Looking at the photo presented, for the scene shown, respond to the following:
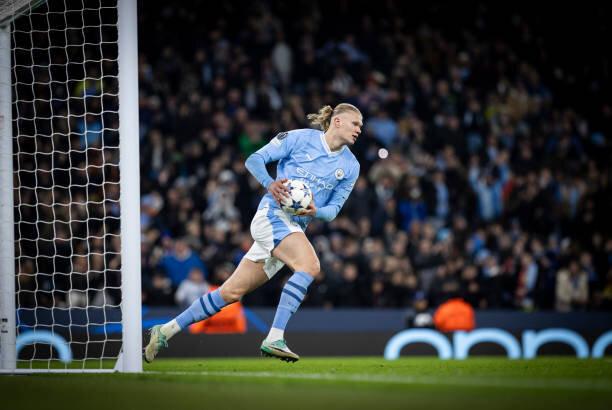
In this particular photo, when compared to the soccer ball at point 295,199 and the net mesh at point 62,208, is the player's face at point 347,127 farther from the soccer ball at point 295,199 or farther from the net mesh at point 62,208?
the net mesh at point 62,208

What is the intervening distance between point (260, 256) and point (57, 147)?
8.38 meters

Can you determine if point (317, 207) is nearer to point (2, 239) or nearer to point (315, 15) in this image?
point (2, 239)

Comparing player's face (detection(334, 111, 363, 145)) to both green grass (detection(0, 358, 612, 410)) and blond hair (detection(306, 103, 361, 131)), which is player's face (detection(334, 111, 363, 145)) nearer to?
blond hair (detection(306, 103, 361, 131))

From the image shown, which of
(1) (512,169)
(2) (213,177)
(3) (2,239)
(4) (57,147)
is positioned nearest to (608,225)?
Result: (1) (512,169)

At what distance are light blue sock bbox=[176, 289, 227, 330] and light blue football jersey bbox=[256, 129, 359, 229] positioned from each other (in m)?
0.86

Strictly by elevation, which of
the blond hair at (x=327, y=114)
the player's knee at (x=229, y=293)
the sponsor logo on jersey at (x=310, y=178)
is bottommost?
the player's knee at (x=229, y=293)

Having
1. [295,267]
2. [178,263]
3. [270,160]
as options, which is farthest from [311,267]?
[178,263]

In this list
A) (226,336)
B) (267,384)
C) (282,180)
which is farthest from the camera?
(226,336)

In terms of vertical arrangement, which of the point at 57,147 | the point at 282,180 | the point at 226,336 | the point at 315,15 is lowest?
the point at 226,336

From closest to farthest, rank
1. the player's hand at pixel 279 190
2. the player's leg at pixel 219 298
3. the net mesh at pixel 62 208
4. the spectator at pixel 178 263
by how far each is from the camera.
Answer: the player's hand at pixel 279 190, the player's leg at pixel 219 298, the net mesh at pixel 62 208, the spectator at pixel 178 263

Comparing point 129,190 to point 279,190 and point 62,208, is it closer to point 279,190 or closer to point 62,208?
point 279,190

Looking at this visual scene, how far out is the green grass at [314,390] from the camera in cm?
509

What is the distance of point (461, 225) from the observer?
17.6 m

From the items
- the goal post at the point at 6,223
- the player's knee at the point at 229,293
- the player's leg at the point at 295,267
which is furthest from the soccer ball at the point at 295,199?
the goal post at the point at 6,223
